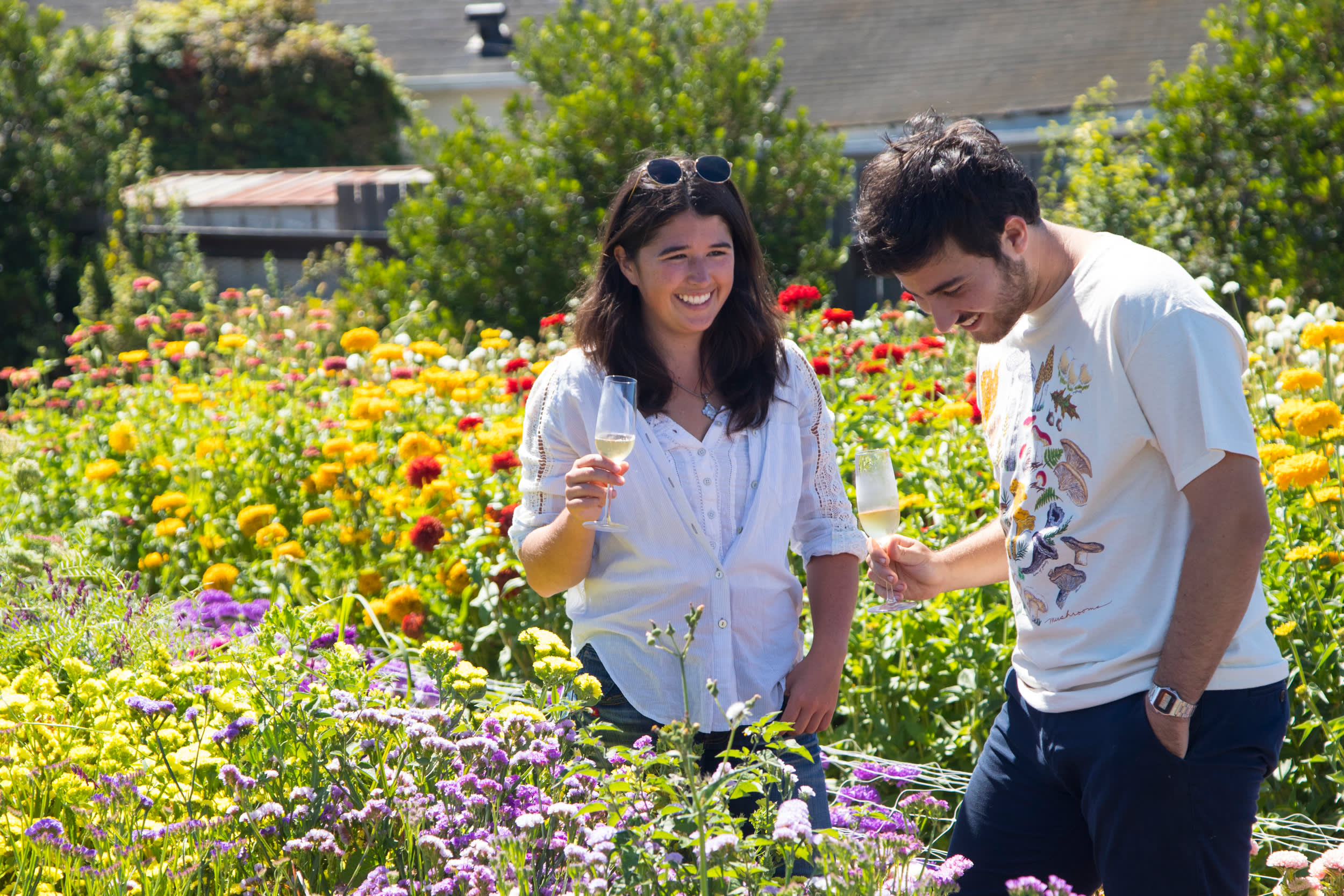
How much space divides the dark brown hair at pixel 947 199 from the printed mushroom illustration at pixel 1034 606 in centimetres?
57

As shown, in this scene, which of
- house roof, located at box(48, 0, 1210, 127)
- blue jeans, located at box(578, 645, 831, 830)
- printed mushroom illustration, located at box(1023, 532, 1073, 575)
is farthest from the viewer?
house roof, located at box(48, 0, 1210, 127)

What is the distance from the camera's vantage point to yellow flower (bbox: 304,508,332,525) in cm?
413

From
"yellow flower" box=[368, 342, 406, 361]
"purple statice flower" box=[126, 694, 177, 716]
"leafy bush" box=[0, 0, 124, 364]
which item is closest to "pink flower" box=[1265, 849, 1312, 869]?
"purple statice flower" box=[126, 694, 177, 716]

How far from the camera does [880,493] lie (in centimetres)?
234

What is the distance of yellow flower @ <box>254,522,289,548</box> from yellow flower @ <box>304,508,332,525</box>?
0.09m

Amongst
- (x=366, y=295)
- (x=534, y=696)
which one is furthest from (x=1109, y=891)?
(x=366, y=295)

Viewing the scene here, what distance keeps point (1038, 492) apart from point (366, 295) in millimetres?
7016

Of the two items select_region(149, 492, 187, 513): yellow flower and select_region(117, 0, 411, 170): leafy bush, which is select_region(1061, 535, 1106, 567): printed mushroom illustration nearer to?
select_region(149, 492, 187, 513): yellow flower

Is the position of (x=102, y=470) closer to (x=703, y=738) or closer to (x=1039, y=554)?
(x=703, y=738)

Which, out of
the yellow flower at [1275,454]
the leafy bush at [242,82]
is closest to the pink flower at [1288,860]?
the yellow flower at [1275,454]

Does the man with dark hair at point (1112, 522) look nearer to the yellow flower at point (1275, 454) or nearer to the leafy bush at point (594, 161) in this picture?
the yellow flower at point (1275, 454)

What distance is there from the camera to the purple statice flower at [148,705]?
182 cm

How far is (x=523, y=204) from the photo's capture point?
789 cm

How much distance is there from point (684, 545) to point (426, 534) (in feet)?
5.81
